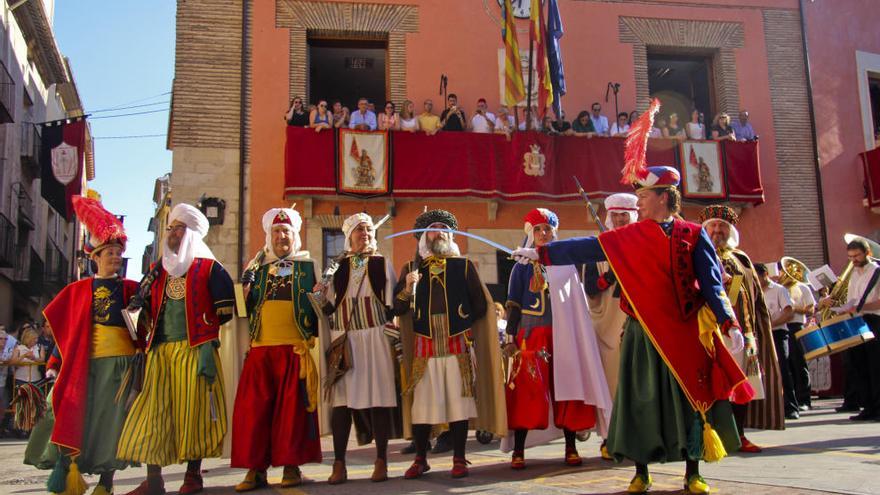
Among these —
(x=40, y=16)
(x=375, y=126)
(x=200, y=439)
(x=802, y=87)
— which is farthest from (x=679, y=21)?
(x=40, y=16)

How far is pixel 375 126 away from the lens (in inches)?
591

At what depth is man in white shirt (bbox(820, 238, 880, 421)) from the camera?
28.4ft

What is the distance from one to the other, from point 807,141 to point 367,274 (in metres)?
13.8

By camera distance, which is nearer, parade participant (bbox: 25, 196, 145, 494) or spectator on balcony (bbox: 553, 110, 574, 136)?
parade participant (bbox: 25, 196, 145, 494)

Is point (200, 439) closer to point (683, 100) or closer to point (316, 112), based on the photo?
point (316, 112)

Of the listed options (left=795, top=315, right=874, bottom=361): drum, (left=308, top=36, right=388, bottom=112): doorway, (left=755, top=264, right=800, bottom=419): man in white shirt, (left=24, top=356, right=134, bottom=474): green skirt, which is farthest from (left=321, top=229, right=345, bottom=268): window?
(left=24, top=356, right=134, bottom=474): green skirt

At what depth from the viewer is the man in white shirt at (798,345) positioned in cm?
1000

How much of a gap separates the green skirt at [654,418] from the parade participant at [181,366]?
268 cm

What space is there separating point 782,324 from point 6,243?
17393mm

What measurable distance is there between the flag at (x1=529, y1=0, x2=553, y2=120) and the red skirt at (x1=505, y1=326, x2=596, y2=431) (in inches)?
360

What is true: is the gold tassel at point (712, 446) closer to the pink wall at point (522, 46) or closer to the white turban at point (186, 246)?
the white turban at point (186, 246)

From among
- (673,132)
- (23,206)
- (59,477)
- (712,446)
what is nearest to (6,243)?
(23,206)

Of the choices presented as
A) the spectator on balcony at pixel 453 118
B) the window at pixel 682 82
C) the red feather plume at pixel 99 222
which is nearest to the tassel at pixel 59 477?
the red feather plume at pixel 99 222

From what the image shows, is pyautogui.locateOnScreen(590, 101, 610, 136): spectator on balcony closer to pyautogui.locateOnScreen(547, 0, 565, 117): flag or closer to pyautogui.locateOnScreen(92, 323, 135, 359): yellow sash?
pyautogui.locateOnScreen(547, 0, 565, 117): flag
